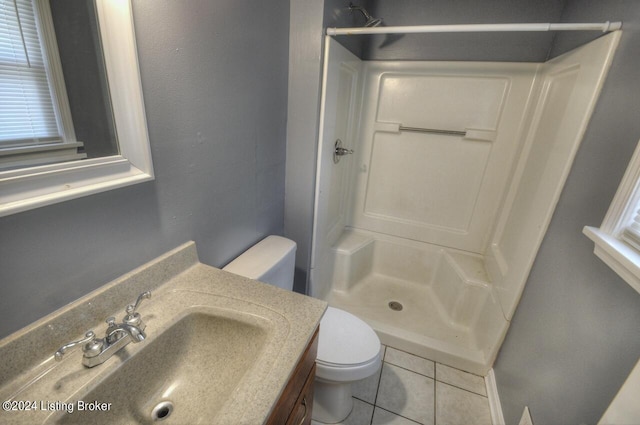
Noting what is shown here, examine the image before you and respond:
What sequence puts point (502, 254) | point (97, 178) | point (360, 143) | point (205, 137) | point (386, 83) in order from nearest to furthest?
point (97, 178) → point (205, 137) → point (502, 254) → point (386, 83) → point (360, 143)

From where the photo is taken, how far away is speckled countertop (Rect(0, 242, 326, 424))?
1.81ft

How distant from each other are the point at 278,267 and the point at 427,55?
173 cm

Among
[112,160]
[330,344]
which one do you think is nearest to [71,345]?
[112,160]

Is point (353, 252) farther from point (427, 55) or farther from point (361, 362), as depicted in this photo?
point (427, 55)

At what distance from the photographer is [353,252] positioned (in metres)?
2.11

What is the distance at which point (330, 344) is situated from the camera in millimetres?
1253

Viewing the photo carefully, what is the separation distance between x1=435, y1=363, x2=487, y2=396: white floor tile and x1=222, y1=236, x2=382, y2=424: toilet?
61cm

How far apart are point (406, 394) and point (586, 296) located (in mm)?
1038

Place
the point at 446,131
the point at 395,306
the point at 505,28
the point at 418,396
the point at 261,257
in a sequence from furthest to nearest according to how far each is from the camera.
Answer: the point at 395,306, the point at 446,131, the point at 418,396, the point at 261,257, the point at 505,28

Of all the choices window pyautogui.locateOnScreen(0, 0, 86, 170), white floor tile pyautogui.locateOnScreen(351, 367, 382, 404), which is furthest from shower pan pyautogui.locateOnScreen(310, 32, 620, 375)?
window pyautogui.locateOnScreen(0, 0, 86, 170)

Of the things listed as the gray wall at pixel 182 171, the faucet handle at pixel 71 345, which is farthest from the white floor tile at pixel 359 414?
the faucet handle at pixel 71 345

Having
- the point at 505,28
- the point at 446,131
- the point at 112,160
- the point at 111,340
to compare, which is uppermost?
the point at 505,28

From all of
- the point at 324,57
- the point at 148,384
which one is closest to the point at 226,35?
the point at 324,57

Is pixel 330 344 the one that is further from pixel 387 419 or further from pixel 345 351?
pixel 387 419
